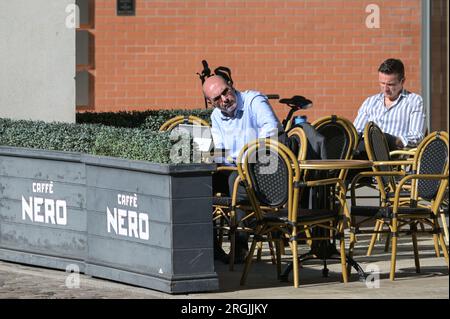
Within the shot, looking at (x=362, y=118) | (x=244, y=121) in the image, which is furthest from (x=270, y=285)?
(x=362, y=118)

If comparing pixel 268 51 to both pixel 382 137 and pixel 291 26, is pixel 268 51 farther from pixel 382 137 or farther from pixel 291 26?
pixel 382 137

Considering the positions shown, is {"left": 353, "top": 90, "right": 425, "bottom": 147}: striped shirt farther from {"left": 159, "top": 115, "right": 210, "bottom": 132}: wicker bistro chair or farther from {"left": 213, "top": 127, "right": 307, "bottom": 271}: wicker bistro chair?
{"left": 213, "top": 127, "right": 307, "bottom": 271}: wicker bistro chair

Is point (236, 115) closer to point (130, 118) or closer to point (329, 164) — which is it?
point (329, 164)

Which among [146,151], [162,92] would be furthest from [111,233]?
[162,92]

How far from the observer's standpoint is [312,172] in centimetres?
1012

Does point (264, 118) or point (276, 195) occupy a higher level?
point (264, 118)

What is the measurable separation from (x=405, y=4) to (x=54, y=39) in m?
7.21

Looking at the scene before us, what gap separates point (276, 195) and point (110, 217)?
1.19 m

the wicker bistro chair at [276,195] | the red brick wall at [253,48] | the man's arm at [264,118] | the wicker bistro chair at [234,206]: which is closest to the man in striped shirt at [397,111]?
the wicker bistro chair at [234,206]

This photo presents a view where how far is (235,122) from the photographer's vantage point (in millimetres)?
10656

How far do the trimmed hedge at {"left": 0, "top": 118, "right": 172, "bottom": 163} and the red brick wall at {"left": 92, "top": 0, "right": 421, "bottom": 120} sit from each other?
640cm

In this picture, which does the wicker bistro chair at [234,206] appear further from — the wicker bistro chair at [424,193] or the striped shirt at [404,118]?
the striped shirt at [404,118]

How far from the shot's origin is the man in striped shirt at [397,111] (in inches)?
472

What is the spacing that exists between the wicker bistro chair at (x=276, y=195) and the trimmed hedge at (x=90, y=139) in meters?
0.72
